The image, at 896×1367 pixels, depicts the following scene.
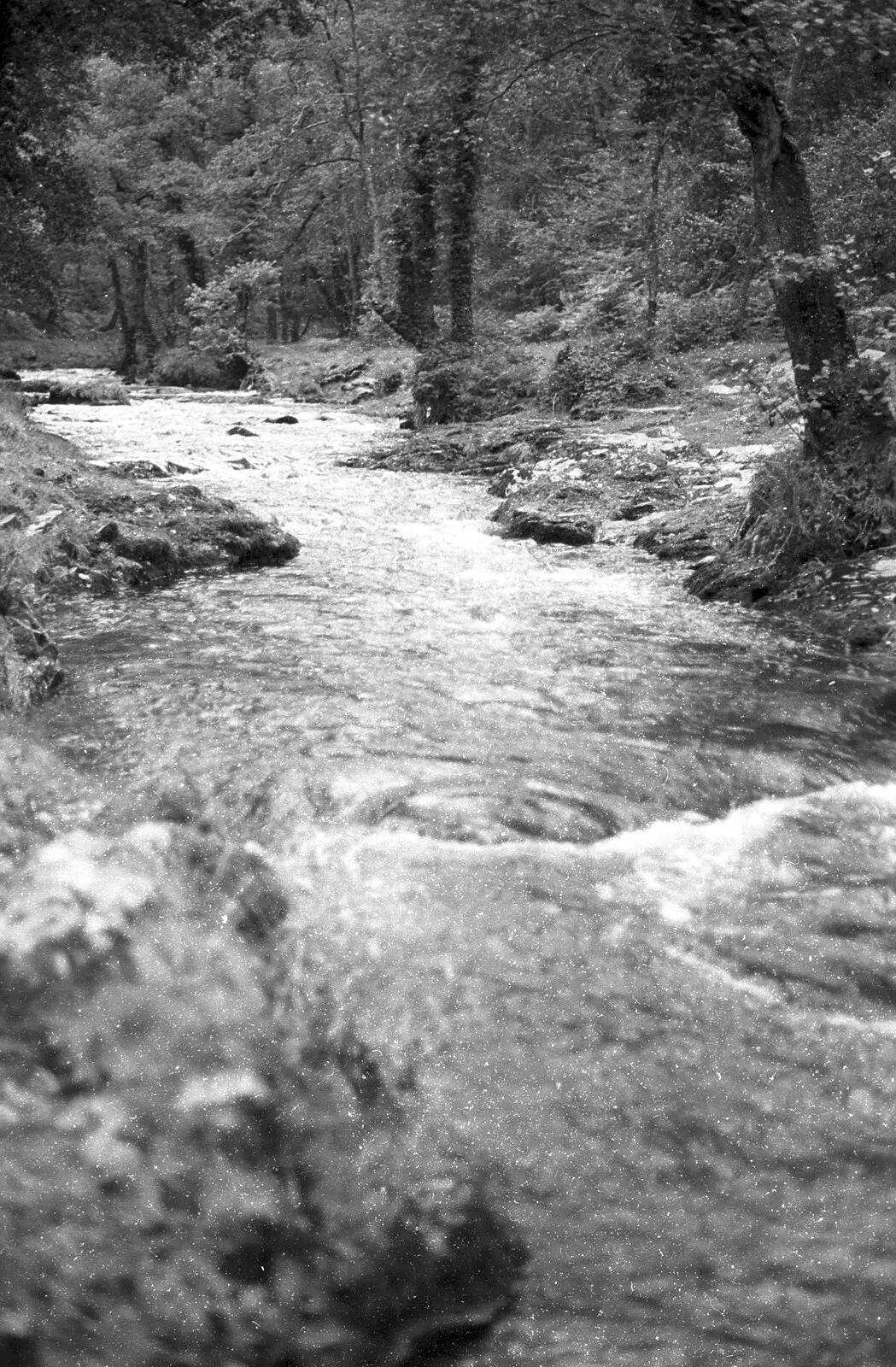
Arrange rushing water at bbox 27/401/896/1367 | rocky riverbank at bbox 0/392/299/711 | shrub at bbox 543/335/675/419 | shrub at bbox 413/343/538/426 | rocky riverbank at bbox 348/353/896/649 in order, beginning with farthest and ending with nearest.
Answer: shrub at bbox 413/343/538/426
shrub at bbox 543/335/675/419
rocky riverbank at bbox 348/353/896/649
rocky riverbank at bbox 0/392/299/711
rushing water at bbox 27/401/896/1367

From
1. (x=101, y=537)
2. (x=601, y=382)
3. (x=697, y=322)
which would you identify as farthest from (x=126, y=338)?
(x=101, y=537)

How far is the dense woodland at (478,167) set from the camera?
8.61 metres

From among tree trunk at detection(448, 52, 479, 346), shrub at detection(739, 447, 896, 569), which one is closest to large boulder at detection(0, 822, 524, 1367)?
shrub at detection(739, 447, 896, 569)

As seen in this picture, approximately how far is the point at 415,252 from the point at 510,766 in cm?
2237

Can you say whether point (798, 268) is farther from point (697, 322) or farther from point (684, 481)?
point (697, 322)

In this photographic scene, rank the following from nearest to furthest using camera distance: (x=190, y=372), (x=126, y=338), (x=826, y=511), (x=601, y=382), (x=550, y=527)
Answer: (x=826, y=511), (x=550, y=527), (x=601, y=382), (x=190, y=372), (x=126, y=338)

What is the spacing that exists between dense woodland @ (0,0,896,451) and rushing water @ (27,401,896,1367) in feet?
9.93

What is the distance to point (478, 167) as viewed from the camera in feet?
74.1

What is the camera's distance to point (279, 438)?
18469mm

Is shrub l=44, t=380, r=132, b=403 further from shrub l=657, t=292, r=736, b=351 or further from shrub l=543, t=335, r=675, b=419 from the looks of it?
shrub l=657, t=292, r=736, b=351

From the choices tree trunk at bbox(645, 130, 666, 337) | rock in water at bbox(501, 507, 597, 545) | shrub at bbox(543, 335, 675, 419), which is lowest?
rock in water at bbox(501, 507, 597, 545)

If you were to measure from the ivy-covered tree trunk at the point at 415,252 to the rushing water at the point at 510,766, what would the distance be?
15.1 metres

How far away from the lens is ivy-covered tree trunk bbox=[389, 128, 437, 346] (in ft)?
76.2

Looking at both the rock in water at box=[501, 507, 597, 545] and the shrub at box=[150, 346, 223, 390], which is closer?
the rock in water at box=[501, 507, 597, 545]
